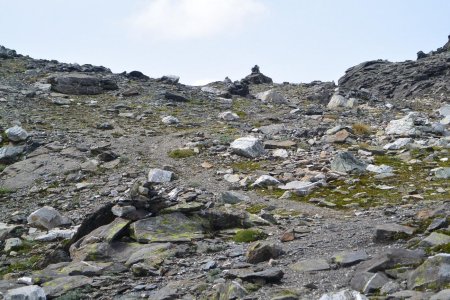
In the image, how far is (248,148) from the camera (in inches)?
1056

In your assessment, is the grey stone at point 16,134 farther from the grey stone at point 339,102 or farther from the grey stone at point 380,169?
the grey stone at point 339,102

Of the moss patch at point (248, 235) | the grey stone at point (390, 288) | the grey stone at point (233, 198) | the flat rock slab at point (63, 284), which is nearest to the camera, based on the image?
the grey stone at point (390, 288)

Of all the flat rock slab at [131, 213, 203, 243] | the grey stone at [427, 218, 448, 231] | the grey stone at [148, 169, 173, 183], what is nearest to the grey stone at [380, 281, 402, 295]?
the grey stone at [427, 218, 448, 231]

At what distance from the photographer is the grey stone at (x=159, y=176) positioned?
22.8 metres

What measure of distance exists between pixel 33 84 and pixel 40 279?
43.4 meters

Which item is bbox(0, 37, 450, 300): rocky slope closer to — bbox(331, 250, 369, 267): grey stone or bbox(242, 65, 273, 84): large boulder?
bbox(331, 250, 369, 267): grey stone

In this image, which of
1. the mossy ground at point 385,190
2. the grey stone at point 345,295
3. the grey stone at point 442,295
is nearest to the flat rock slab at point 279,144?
the mossy ground at point 385,190

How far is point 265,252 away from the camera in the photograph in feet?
38.8

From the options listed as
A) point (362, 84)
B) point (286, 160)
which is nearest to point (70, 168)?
point (286, 160)

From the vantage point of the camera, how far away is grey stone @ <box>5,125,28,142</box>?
3098 centimetres

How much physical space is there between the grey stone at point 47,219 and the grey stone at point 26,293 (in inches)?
326

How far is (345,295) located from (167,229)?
24.8 feet

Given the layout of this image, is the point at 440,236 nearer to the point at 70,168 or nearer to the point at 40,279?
the point at 40,279

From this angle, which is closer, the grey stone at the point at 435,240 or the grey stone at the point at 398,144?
the grey stone at the point at 435,240
